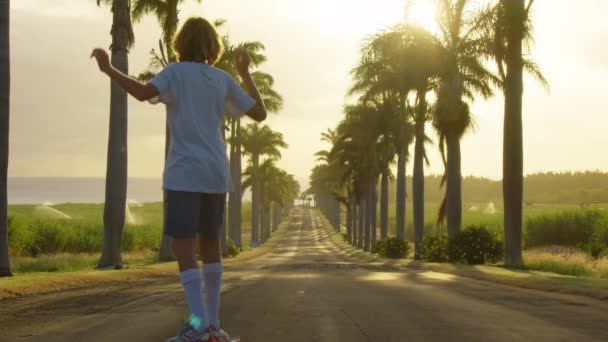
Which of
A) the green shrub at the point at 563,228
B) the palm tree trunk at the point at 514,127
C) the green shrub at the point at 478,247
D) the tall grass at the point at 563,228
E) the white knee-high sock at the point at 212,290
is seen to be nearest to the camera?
the white knee-high sock at the point at 212,290

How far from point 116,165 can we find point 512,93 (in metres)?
12.7

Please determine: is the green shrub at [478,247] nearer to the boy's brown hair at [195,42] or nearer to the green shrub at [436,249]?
the green shrub at [436,249]

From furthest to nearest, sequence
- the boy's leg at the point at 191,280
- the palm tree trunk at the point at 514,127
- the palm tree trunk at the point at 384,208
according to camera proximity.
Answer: the palm tree trunk at the point at 384,208 → the palm tree trunk at the point at 514,127 → the boy's leg at the point at 191,280

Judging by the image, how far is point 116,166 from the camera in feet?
68.7

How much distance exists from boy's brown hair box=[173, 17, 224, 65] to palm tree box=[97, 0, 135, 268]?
16.9 meters

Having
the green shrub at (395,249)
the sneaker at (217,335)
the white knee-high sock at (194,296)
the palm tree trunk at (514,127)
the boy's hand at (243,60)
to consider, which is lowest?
the green shrub at (395,249)

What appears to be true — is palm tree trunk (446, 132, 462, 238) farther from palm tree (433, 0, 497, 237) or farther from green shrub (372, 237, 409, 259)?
green shrub (372, 237, 409, 259)

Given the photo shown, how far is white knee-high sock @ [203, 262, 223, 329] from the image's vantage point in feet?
14.4

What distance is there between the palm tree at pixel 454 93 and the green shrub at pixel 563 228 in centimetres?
1532

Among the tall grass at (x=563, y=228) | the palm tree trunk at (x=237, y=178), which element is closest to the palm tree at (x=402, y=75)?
the tall grass at (x=563, y=228)

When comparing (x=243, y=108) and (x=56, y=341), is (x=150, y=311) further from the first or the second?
(x=243, y=108)

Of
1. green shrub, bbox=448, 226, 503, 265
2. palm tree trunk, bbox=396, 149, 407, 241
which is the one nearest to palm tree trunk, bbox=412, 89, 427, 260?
palm tree trunk, bbox=396, 149, 407, 241

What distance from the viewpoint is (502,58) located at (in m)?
21.6

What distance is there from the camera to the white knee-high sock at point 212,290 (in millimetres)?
4375
